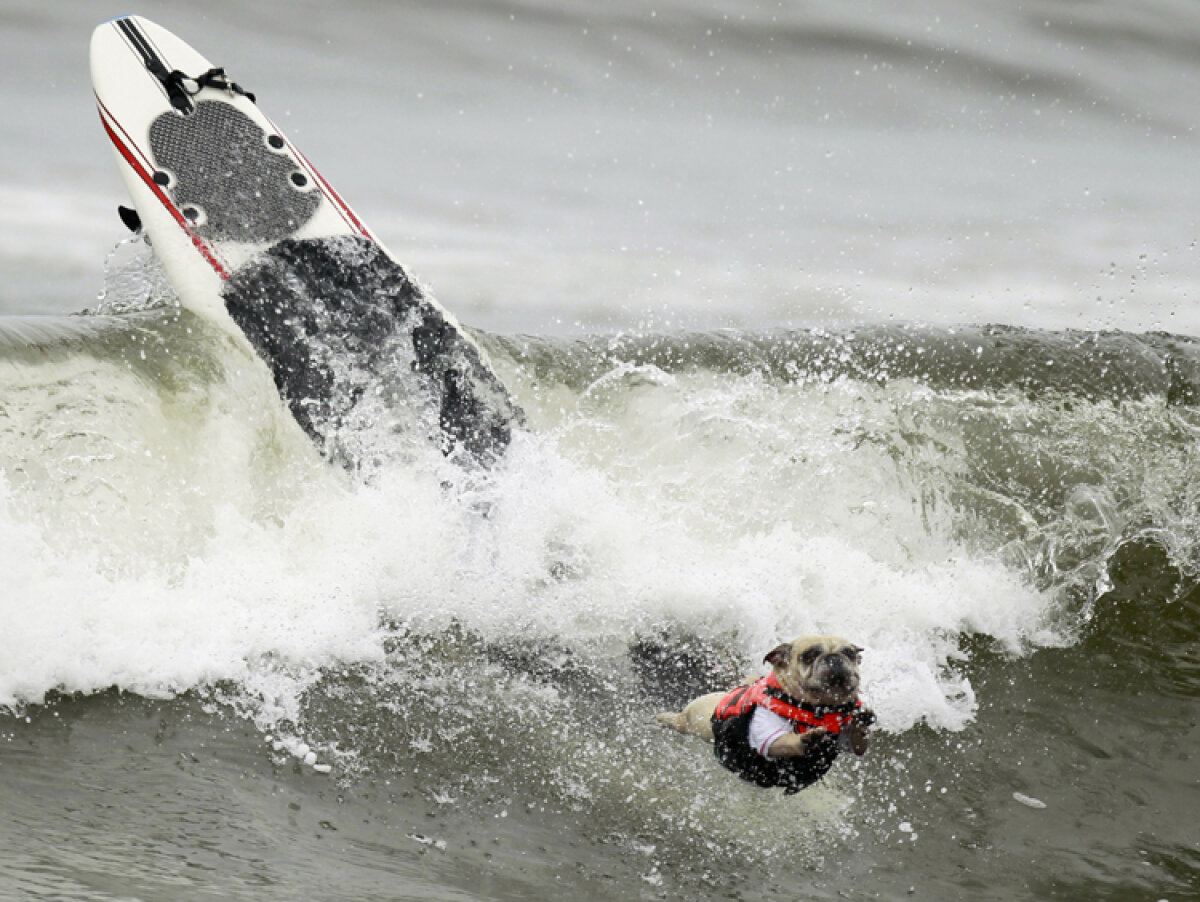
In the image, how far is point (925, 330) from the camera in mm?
8383

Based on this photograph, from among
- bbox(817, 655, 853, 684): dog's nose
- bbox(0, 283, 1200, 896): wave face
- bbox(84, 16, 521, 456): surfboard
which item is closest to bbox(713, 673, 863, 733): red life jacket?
bbox(817, 655, 853, 684): dog's nose

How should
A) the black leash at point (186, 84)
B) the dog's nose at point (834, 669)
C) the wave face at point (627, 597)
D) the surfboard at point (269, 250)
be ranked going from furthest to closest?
the black leash at point (186, 84) → the surfboard at point (269, 250) → the wave face at point (627, 597) → the dog's nose at point (834, 669)

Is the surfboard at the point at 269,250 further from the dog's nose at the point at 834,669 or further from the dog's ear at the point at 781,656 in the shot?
the dog's nose at the point at 834,669

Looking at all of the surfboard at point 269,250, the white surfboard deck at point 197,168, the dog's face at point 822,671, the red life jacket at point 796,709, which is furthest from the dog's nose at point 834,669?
the white surfboard deck at point 197,168

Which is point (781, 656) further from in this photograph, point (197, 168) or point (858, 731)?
point (197, 168)

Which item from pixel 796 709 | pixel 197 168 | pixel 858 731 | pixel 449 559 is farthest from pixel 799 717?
pixel 197 168

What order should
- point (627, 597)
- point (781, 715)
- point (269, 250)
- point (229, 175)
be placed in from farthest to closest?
point (229, 175) → point (269, 250) → point (627, 597) → point (781, 715)

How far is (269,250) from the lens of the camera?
5.91 meters

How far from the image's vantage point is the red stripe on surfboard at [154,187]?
19.2 feet

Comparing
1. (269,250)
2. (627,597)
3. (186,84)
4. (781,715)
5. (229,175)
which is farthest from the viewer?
(186,84)

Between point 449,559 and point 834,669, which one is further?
point 449,559

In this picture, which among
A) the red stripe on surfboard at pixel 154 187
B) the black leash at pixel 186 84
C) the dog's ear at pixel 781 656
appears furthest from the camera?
the black leash at pixel 186 84

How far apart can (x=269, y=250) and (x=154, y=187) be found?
0.74 meters

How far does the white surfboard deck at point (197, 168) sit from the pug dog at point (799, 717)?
347cm
